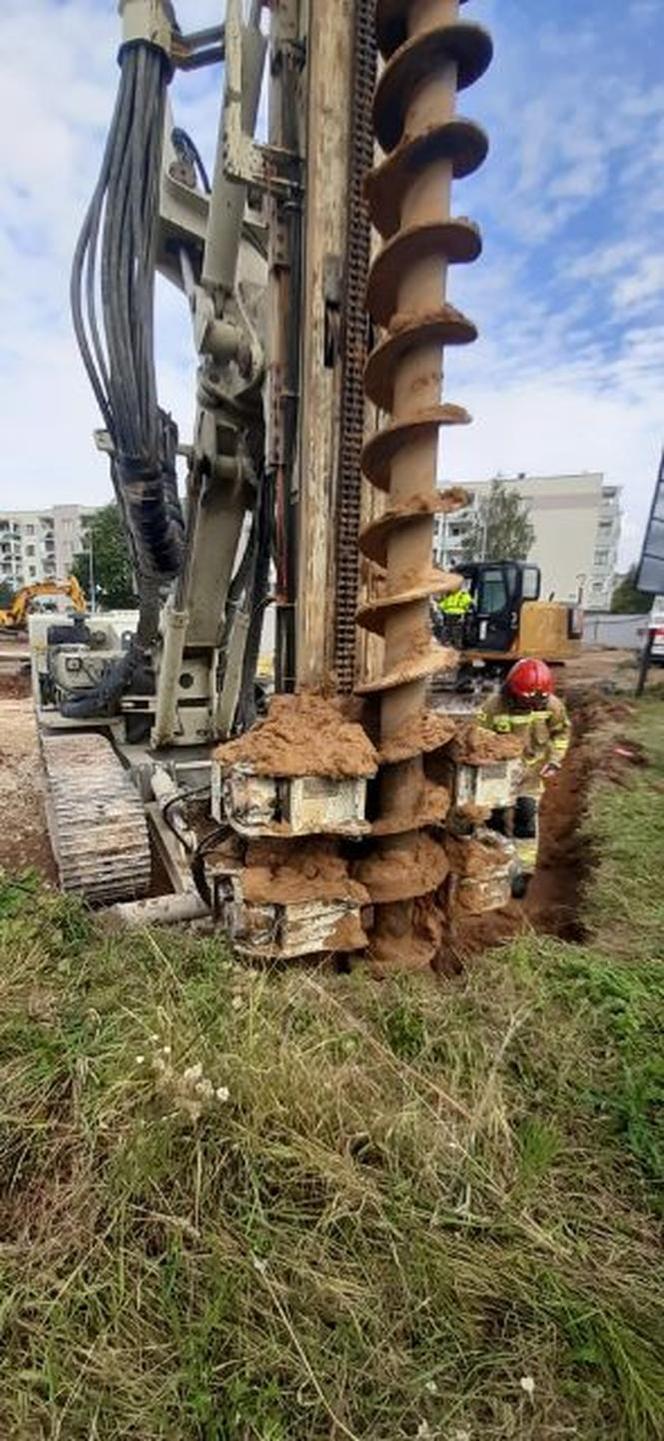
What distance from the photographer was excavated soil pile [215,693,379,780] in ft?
7.79

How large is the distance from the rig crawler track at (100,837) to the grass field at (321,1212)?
135cm

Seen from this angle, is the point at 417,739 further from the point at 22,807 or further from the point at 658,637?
the point at 658,637

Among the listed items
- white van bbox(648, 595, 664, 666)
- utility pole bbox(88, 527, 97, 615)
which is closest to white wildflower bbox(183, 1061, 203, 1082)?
white van bbox(648, 595, 664, 666)

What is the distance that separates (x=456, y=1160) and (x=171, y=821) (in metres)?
2.83

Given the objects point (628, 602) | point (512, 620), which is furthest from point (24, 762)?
point (628, 602)

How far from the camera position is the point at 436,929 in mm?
2846

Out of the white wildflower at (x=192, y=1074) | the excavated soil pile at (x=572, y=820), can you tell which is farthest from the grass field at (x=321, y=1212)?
the excavated soil pile at (x=572, y=820)

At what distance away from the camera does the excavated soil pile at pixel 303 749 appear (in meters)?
2.37

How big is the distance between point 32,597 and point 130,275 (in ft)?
74.8

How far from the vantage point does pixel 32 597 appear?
79.0ft

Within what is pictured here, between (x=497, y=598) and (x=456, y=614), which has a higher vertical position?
(x=497, y=598)

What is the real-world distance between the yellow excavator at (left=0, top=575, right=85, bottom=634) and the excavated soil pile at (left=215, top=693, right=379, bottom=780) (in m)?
17.3

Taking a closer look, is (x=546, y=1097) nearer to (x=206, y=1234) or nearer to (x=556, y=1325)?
(x=556, y=1325)

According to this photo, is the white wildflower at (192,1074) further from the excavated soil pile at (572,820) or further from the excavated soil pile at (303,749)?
the excavated soil pile at (572,820)
